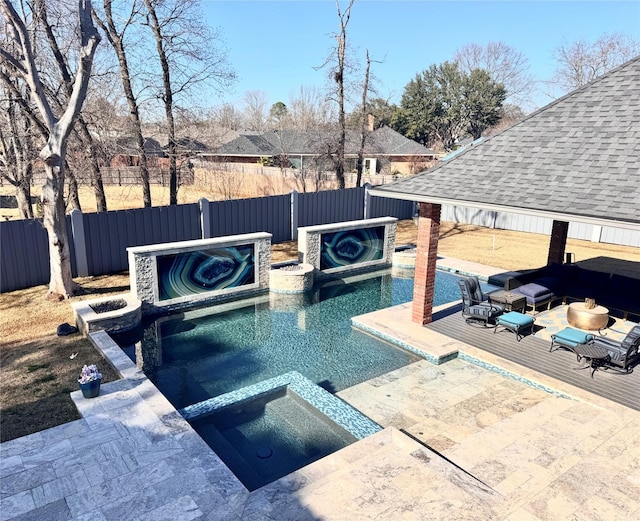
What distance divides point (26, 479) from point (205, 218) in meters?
11.7

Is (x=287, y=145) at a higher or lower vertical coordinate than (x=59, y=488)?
higher

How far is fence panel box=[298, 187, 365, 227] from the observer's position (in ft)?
66.1

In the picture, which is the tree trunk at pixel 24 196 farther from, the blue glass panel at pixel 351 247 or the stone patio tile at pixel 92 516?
the stone patio tile at pixel 92 516

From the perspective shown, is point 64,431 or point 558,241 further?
point 558,241

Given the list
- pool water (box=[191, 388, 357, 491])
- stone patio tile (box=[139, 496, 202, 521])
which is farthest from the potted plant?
stone patio tile (box=[139, 496, 202, 521])

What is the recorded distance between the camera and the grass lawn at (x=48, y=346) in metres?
7.17

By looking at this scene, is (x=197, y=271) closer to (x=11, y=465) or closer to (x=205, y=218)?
(x=205, y=218)

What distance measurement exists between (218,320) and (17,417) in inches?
215

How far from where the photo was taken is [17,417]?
701cm

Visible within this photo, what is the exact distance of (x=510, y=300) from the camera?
11000 millimetres

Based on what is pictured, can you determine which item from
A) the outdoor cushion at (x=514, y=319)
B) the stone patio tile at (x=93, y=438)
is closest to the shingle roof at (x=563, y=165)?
the outdoor cushion at (x=514, y=319)

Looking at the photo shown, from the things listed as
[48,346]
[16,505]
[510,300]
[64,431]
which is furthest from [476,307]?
[48,346]

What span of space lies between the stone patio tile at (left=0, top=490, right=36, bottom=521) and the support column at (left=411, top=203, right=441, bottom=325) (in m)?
8.07

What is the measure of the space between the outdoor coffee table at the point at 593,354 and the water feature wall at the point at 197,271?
863cm
